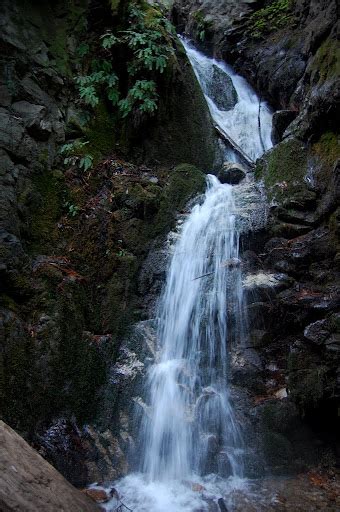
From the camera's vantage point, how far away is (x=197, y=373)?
4.54 meters

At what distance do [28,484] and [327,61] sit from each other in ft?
21.1

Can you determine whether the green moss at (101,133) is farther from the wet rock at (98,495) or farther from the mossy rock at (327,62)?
the wet rock at (98,495)

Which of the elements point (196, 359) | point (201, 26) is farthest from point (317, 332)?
point (201, 26)

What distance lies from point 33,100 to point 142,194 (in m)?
2.03

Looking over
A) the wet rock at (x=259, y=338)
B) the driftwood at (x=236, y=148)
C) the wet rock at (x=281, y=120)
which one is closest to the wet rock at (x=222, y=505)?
the wet rock at (x=259, y=338)

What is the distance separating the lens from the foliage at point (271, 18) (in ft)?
34.1

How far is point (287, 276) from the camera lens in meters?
4.85

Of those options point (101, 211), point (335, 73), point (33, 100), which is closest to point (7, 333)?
point (101, 211)

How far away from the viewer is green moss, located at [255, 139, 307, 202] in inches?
225

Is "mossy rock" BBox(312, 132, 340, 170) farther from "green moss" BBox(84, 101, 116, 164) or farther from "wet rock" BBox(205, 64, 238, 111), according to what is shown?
"wet rock" BBox(205, 64, 238, 111)

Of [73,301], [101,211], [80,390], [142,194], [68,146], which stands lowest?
[80,390]

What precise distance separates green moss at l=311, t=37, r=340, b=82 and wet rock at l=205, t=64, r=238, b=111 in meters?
3.55

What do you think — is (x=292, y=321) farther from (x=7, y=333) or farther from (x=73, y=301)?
(x=7, y=333)

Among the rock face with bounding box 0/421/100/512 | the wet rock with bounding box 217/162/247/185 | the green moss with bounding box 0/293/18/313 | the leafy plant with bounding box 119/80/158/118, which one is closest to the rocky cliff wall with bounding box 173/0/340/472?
the wet rock with bounding box 217/162/247/185
